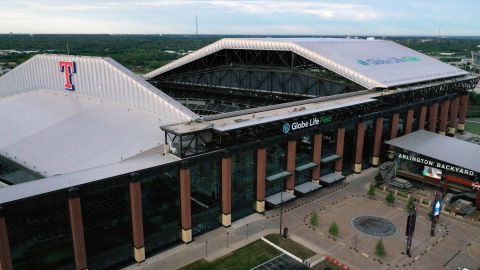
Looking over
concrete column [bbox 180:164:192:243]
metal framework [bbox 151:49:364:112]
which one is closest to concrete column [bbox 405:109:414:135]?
metal framework [bbox 151:49:364:112]

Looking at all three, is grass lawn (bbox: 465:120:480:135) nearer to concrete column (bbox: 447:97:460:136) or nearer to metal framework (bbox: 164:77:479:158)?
concrete column (bbox: 447:97:460:136)

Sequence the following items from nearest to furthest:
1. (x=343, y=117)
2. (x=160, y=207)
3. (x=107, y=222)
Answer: (x=107, y=222)
(x=160, y=207)
(x=343, y=117)

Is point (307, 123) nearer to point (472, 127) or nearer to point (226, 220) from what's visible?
point (226, 220)

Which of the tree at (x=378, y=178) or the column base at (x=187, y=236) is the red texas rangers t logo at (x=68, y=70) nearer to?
the column base at (x=187, y=236)

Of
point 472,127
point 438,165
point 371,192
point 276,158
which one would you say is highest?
point 276,158

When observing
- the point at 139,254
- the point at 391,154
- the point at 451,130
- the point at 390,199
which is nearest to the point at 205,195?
the point at 139,254

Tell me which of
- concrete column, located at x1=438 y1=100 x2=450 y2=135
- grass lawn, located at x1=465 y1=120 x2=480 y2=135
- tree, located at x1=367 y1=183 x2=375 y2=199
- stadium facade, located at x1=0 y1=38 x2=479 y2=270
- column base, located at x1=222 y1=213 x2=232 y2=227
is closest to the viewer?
stadium facade, located at x1=0 y1=38 x2=479 y2=270

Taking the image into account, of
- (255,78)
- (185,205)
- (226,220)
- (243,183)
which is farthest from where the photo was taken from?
(255,78)
